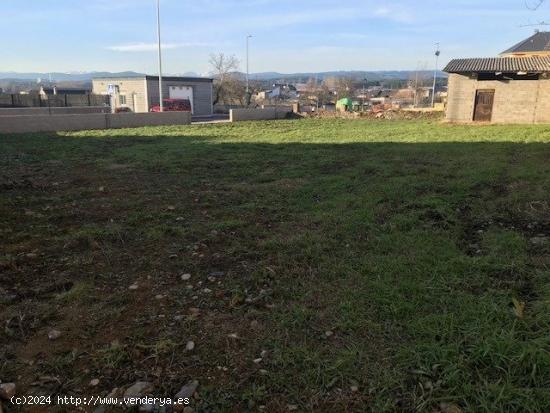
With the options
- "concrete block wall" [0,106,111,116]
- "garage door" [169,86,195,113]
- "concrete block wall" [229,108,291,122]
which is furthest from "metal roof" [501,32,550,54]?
"concrete block wall" [0,106,111,116]

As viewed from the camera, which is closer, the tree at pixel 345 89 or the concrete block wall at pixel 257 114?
the concrete block wall at pixel 257 114

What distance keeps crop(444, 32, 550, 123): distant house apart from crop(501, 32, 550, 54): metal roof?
25.1 metres

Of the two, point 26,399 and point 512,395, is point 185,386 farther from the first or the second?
point 512,395

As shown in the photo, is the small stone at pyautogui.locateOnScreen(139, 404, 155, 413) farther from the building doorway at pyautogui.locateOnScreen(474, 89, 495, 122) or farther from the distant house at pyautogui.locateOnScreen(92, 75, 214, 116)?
the distant house at pyautogui.locateOnScreen(92, 75, 214, 116)

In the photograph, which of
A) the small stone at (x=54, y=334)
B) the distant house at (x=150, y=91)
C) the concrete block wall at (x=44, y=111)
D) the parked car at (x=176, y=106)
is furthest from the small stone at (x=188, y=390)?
the distant house at (x=150, y=91)

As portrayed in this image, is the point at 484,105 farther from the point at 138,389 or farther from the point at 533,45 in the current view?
the point at 533,45

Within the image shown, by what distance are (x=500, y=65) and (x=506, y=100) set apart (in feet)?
6.06

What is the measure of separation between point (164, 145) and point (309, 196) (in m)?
8.65

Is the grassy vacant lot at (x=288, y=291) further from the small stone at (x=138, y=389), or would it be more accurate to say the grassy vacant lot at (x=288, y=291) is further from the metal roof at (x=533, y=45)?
the metal roof at (x=533, y=45)

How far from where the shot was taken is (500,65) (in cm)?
2316

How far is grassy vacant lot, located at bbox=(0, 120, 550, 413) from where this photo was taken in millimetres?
2820

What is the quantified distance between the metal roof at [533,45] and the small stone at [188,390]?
50655mm

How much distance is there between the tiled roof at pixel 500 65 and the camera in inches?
864

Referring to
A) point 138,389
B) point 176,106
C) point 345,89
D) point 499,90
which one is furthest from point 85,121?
point 345,89
